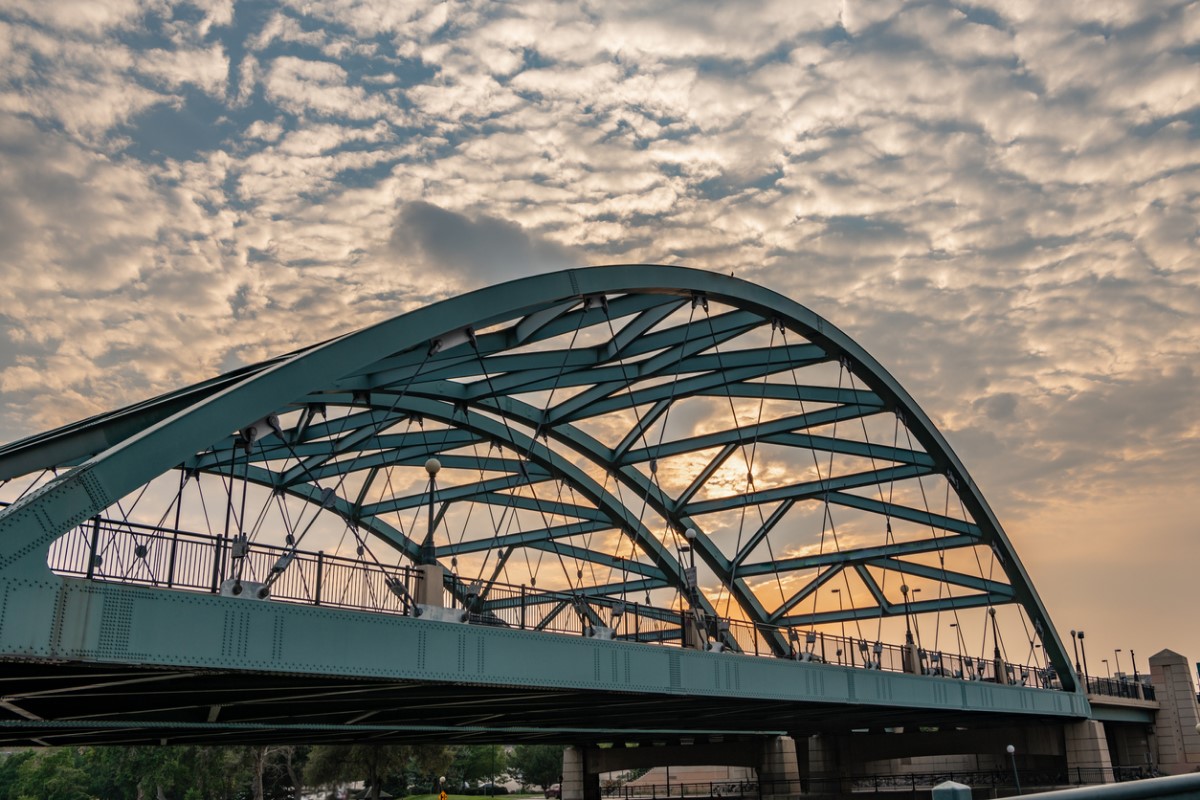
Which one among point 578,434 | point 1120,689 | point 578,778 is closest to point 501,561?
point 578,434

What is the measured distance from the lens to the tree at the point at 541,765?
104m

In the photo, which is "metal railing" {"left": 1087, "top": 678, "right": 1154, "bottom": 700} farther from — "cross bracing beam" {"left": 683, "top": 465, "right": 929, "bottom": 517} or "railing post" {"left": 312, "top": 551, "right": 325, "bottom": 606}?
A: "railing post" {"left": 312, "top": 551, "right": 325, "bottom": 606}

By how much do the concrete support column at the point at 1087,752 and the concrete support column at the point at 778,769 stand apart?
515 inches

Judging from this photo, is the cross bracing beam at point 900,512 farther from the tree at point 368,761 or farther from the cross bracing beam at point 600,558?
the tree at point 368,761

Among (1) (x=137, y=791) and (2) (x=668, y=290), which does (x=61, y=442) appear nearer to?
(2) (x=668, y=290)

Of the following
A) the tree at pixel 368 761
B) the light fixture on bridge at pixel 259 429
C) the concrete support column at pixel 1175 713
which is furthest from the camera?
the tree at pixel 368 761

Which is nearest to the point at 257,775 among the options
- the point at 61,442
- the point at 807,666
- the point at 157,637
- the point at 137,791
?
the point at 137,791

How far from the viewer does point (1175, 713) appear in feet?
197

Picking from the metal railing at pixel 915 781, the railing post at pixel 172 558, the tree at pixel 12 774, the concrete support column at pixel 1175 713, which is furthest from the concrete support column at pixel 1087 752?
the tree at pixel 12 774

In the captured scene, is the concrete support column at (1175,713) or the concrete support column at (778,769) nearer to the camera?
the concrete support column at (778,769)

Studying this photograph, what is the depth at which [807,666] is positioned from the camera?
30.0 metres

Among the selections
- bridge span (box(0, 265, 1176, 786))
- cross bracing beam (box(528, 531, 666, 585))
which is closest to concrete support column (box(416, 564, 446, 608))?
bridge span (box(0, 265, 1176, 786))

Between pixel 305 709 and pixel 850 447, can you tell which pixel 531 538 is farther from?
pixel 305 709

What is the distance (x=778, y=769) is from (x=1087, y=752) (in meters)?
14.8
